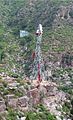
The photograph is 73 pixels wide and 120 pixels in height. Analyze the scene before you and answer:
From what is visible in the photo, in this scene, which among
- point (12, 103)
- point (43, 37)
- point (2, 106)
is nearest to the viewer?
point (2, 106)

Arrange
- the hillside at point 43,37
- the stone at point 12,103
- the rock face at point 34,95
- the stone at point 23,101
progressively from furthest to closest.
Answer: the hillside at point 43,37
the rock face at point 34,95
the stone at point 23,101
the stone at point 12,103

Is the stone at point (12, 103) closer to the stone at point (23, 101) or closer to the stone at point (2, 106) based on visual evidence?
the stone at point (23, 101)

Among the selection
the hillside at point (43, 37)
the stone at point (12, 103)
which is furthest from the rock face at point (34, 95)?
the hillside at point (43, 37)

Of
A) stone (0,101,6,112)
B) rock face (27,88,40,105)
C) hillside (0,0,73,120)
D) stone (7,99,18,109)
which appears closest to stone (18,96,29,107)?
stone (7,99,18,109)

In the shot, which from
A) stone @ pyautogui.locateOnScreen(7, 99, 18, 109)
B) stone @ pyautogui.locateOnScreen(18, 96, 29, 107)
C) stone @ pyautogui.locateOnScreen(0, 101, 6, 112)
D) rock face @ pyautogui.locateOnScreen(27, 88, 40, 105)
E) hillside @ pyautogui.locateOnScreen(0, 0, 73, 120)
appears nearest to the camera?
stone @ pyautogui.locateOnScreen(0, 101, 6, 112)

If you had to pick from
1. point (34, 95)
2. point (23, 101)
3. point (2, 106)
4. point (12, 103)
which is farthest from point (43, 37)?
point (2, 106)

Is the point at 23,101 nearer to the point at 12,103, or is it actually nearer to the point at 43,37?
the point at 12,103

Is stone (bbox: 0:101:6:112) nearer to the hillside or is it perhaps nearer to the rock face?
the rock face

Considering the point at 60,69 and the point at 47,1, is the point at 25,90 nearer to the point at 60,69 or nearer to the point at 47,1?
the point at 60,69

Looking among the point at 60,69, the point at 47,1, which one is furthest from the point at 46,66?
the point at 47,1
